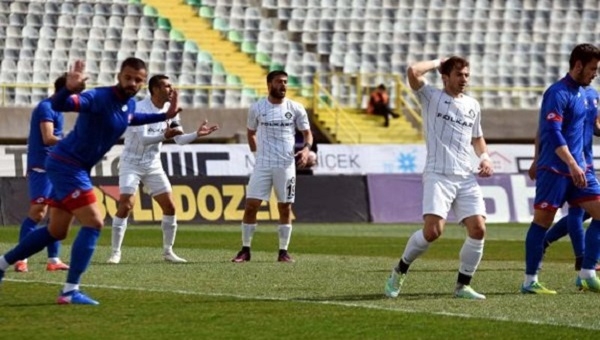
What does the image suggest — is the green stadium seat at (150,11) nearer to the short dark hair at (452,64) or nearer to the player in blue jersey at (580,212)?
the player in blue jersey at (580,212)

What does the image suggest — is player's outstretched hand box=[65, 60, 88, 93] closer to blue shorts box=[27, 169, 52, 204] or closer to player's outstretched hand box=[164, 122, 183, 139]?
player's outstretched hand box=[164, 122, 183, 139]

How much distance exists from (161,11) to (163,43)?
1.01m

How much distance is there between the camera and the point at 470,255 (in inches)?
518

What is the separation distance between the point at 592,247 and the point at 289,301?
128 inches

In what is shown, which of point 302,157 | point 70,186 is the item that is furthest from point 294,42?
point 70,186

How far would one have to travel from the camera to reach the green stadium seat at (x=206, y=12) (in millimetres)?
38188

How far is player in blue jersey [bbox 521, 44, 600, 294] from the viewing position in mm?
13531

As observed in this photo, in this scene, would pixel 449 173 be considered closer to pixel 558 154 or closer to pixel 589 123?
pixel 558 154

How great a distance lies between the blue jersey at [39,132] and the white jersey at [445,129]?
432cm

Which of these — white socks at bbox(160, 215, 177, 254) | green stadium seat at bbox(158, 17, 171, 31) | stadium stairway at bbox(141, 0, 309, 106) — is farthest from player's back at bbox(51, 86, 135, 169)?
green stadium seat at bbox(158, 17, 171, 31)

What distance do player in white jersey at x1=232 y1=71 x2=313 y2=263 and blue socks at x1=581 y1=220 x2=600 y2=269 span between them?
4.94m

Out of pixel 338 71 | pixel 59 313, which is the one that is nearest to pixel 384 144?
pixel 338 71

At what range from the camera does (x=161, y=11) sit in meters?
37.4

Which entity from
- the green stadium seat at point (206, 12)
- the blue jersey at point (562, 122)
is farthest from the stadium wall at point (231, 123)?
the blue jersey at point (562, 122)
